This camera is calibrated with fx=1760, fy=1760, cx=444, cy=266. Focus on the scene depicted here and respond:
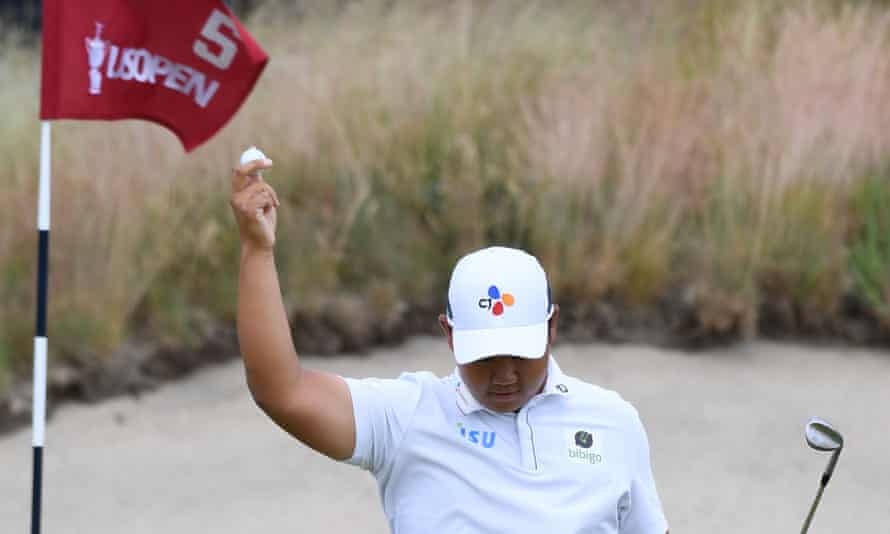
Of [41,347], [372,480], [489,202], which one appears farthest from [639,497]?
[489,202]

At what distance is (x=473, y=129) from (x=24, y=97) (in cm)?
268

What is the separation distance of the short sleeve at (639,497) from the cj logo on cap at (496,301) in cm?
36

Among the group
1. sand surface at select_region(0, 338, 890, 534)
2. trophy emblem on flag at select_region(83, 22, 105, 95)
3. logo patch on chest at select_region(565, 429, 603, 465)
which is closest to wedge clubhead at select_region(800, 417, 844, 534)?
logo patch on chest at select_region(565, 429, 603, 465)

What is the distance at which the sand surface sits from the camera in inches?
261

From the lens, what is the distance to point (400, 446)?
3.29m

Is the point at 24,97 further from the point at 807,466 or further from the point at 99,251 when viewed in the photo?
the point at 807,466

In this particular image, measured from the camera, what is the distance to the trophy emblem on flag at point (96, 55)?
466cm

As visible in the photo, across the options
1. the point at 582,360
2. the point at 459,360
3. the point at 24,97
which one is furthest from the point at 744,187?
the point at 459,360

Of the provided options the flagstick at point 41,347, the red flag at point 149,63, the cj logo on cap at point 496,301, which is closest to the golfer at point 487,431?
the cj logo on cap at point 496,301

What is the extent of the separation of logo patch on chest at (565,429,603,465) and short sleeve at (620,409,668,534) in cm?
8

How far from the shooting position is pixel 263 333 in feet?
10.1

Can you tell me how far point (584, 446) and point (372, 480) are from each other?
142 inches

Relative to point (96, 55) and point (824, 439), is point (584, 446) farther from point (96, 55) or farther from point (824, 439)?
point (96, 55)

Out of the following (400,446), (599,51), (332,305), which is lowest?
(332,305)
